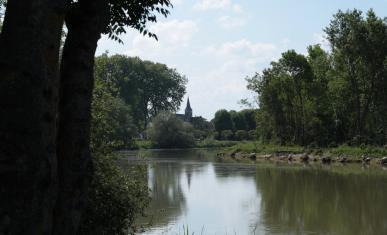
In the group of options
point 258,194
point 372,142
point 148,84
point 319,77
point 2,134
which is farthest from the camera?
point 148,84

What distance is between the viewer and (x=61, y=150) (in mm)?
3674

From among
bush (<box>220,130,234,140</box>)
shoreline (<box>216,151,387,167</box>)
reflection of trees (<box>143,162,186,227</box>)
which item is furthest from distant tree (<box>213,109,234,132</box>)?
reflection of trees (<box>143,162,186,227</box>)

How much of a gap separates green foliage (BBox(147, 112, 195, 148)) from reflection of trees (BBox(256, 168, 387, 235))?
45761mm

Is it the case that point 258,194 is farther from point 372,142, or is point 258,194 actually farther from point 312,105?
point 312,105

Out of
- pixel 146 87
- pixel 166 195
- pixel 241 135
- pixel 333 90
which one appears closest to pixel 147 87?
pixel 146 87

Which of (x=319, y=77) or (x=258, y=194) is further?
(x=319, y=77)

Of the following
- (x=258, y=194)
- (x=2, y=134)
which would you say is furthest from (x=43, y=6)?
(x=258, y=194)

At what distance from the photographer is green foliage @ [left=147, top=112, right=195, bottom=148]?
250 feet

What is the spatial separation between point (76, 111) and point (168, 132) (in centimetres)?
7269

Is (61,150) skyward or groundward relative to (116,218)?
skyward

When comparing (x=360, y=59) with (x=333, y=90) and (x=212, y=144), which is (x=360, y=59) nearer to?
(x=333, y=90)

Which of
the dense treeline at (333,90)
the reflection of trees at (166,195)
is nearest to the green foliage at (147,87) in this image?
the dense treeline at (333,90)

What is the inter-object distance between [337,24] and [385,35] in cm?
417

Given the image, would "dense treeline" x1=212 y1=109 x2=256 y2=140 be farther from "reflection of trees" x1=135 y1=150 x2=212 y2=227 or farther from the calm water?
the calm water
